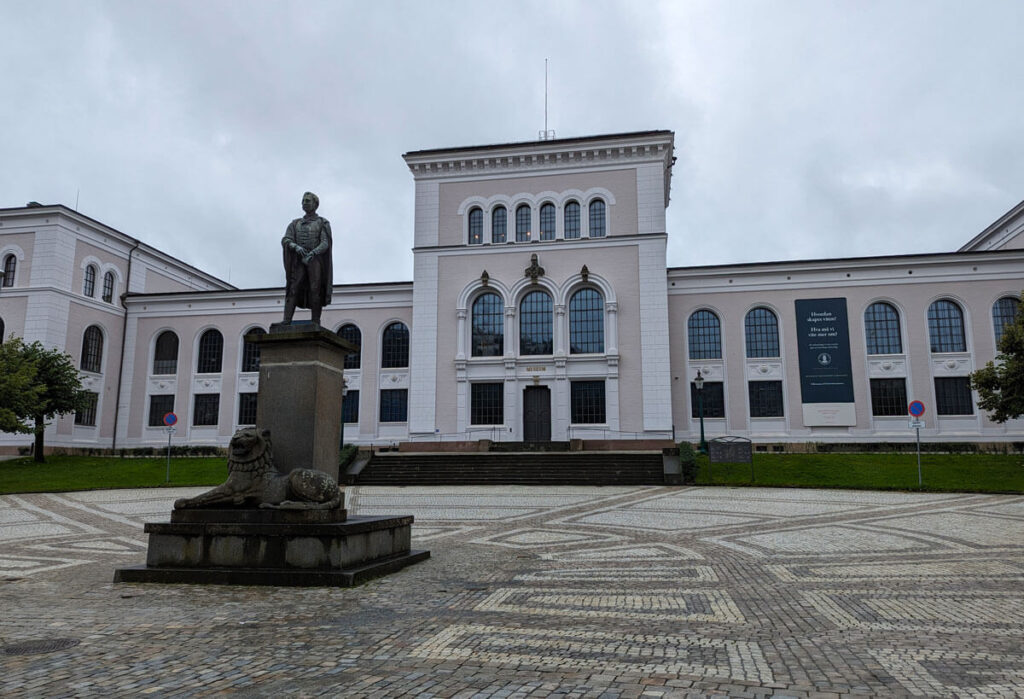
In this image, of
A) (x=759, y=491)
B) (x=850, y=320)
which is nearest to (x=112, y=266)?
(x=759, y=491)

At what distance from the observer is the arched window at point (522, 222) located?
1561 inches

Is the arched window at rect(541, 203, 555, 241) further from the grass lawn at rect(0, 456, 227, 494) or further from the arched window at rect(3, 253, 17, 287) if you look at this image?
the arched window at rect(3, 253, 17, 287)

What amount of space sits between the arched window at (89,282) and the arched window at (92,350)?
2.06 meters

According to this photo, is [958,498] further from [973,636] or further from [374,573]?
[374,573]

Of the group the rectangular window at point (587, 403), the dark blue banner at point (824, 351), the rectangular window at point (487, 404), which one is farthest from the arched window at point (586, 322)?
the dark blue banner at point (824, 351)

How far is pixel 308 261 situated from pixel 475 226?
29858mm

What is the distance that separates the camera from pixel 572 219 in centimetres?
3941

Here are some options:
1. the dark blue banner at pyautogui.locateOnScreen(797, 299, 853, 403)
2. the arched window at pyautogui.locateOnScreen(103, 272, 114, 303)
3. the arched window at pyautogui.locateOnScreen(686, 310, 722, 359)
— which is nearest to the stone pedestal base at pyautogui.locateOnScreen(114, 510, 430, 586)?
the arched window at pyautogui.locateOnScreen(686, 310, 722, 359)

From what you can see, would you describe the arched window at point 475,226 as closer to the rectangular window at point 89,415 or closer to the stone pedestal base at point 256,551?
the rectangular window at point 89,415

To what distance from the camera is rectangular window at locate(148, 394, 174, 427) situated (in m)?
43.6

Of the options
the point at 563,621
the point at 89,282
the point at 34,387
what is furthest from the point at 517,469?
the point at 89,282

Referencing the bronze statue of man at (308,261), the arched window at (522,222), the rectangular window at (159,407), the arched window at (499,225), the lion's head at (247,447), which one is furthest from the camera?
the rectangular window at (159,407)

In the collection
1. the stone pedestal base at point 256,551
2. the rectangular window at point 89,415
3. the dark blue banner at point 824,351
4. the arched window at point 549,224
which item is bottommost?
the stone pedestal base at point 256,551

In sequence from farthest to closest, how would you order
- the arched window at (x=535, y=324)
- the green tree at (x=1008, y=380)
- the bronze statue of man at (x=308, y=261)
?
the arched window at (x=535, y=324)
the green tree at (x=1008, y=380)
the bronze statue of man at (x=308, y=261)
